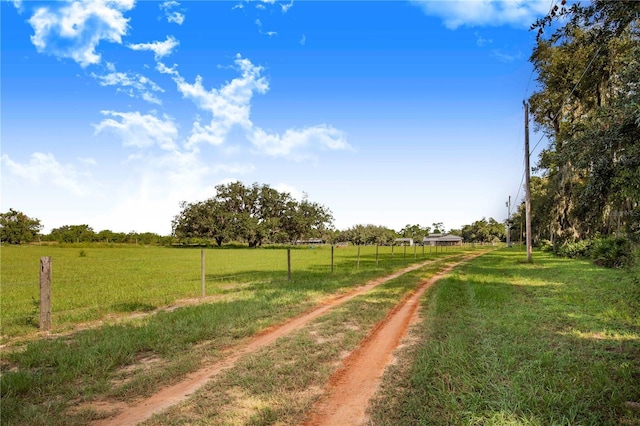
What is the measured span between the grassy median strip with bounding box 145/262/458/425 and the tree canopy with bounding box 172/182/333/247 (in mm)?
70117

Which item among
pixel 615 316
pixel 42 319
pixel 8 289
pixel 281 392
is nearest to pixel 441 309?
pixel 615 316

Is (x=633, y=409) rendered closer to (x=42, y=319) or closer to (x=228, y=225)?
(x=42, y=319)

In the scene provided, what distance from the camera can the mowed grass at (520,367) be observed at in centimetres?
381

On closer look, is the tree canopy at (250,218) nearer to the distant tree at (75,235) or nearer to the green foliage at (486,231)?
the distant tree at (75,235)

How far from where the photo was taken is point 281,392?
14.5 feet

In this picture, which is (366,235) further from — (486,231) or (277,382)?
(277,382)

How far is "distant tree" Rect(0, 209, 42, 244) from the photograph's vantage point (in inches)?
3201

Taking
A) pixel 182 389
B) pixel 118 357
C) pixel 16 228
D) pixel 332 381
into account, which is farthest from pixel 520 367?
pixel 16 228

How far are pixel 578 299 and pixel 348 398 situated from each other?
9236 mm

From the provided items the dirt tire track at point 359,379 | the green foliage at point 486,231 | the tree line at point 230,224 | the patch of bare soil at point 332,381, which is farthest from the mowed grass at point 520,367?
the green foliage at point 486,231

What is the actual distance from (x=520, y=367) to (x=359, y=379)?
7.52 ft

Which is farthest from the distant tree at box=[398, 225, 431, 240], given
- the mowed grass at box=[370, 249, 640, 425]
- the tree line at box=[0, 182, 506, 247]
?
the mowed grass at box=[370, 249, 640, 425]

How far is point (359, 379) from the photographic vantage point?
488cm

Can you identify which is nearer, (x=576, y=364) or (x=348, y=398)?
(x=348, y=398)
